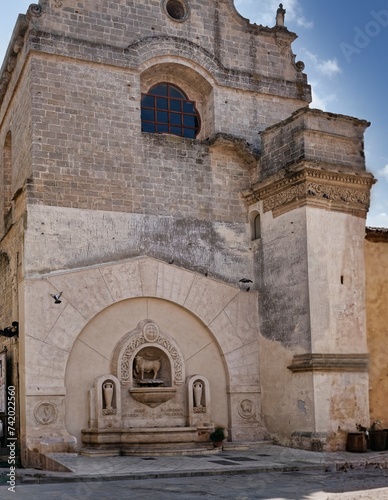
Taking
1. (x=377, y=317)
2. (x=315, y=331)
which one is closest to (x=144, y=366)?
(x=315, y=331)

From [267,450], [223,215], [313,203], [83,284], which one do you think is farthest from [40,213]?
[267,450]

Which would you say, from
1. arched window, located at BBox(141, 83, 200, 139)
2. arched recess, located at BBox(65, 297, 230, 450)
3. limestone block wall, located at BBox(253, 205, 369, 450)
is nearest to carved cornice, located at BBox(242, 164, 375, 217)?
limestone block wall, located at BBox(253, 205, 369, 450)

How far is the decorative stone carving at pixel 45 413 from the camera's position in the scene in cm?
1526

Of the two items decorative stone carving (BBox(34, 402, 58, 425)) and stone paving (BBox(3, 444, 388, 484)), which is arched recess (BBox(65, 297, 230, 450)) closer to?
decorative stone carving (BBox(34, 402, 58, 425))

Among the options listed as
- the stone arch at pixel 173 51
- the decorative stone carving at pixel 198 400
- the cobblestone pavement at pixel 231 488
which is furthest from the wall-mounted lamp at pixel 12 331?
the stone arch at pixel 173 51

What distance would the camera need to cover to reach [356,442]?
1549cm

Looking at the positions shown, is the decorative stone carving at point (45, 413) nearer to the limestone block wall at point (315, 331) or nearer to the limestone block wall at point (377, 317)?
the limestone block wall at point (315, 331)

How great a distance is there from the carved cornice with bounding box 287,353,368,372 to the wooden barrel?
135 cm

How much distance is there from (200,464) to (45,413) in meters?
3.52

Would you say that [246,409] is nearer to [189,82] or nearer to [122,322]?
[122,322]

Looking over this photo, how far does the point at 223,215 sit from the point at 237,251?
0.92 meters

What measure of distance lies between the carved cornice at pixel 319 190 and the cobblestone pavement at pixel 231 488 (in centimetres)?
605

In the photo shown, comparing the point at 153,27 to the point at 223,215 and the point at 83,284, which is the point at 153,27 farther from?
the point at 83,284

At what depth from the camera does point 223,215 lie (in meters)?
18.3
